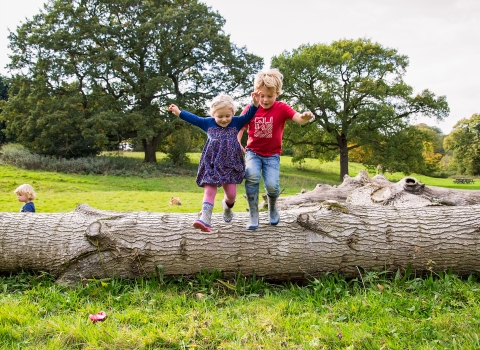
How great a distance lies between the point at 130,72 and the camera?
97.0ft

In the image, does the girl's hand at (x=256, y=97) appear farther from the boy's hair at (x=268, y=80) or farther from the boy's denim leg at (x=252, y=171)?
the boy's denim leg at (x=252, y=171)

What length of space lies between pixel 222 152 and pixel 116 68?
85.8 feet

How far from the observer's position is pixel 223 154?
429 cm

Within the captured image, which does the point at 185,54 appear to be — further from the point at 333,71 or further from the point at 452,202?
the point at 452,202

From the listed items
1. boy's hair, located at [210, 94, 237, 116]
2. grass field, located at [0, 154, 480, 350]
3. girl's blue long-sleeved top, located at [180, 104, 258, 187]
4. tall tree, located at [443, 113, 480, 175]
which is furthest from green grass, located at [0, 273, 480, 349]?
tall tree, located at [443, 113, 480, 175]

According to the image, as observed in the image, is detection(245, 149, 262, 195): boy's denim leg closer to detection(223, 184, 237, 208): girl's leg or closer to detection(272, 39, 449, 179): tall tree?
detection(223, 184, 237, 208): girl's leg

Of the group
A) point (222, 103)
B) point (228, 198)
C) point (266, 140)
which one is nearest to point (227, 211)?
point (228, 198)

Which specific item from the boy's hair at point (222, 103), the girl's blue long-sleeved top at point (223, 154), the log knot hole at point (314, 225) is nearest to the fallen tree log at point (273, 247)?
the log knot hole at point (314, 225)

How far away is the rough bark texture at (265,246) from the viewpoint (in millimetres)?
4992

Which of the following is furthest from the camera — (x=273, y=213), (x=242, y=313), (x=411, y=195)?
(x=411, y=195)

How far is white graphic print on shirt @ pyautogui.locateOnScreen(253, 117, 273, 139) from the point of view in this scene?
4371mm

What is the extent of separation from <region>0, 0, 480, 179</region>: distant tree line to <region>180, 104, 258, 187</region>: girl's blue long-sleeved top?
→ 75.1 ft

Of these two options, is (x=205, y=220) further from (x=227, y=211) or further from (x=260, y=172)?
(x=260, y=172)

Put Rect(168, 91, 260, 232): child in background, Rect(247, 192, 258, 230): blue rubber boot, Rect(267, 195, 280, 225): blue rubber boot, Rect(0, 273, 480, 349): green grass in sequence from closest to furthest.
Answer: Rect(0, 273, 480, 349): green grass, Rect(168, 91, 260, 232): child in background, Rect(247, 192, 258, 230): blue rubber boot, Rect(267, 195, 280, 225): blue rubber boot
